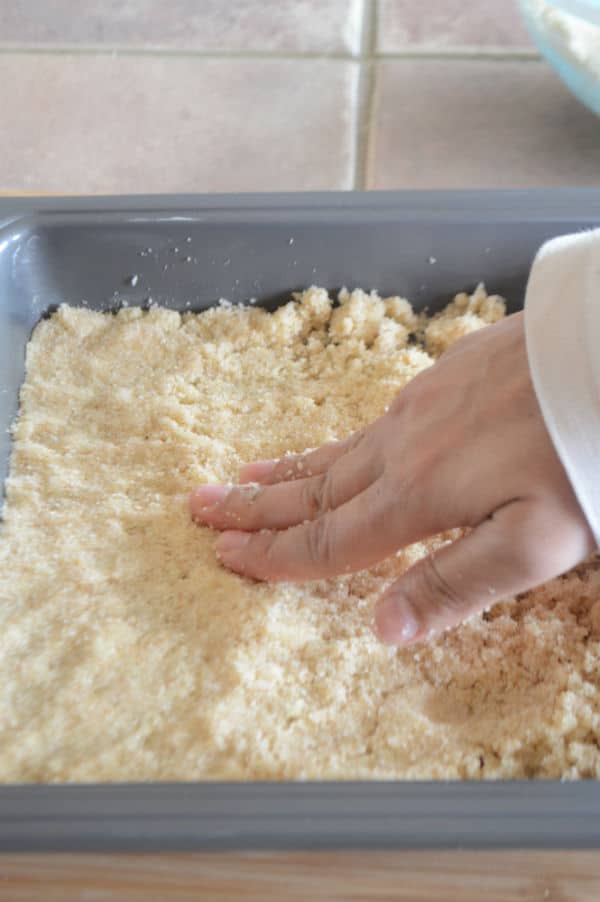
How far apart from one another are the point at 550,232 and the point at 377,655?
1.21ft

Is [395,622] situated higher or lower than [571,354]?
lower

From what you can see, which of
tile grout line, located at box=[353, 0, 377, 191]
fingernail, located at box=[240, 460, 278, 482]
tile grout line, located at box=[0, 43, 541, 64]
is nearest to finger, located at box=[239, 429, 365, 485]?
fingernail, located at box=[240, 460, 278, 482]

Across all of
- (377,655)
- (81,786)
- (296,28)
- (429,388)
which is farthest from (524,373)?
(296,28)

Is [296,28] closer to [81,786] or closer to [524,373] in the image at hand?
[524,373]

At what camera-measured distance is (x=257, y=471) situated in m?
0.63

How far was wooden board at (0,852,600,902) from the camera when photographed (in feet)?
1.44

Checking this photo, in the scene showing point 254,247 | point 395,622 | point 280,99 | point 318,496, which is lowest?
point 395,622

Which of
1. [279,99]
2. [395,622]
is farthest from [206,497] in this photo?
[279,99]

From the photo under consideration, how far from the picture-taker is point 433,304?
740 millimetres

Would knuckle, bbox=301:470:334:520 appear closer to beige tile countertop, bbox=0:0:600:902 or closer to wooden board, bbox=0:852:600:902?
wooden board, bbox=0:852:600:902

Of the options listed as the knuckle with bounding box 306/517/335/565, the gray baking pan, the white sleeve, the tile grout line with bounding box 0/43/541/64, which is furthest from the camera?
the tile grout line with bounding box 0/43/541/64

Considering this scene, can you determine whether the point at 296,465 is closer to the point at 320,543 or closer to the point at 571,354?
the point at 320,543

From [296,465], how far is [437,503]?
164 mm

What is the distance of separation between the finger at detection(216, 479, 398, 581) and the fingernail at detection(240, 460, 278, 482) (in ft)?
0.18
